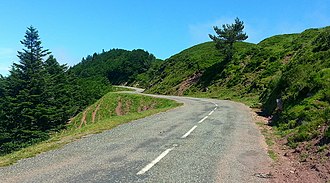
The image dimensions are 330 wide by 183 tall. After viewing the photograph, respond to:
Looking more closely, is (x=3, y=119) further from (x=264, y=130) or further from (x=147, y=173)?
(x=147, y=173)

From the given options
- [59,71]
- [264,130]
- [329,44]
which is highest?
[59,71]

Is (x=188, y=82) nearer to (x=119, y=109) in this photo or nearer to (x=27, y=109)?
(x=119, y=109)

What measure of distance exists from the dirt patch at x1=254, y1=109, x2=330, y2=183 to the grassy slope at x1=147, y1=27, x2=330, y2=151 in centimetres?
51

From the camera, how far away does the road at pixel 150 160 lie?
22.3ft

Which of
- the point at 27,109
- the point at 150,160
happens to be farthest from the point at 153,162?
the point at 27,109

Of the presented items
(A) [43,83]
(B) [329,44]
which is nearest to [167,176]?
(B) [329,44]

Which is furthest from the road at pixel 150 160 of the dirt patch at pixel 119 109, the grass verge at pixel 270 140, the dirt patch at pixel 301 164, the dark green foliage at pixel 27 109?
the dirt patch at pixel 119 109

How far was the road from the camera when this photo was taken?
22.3ft

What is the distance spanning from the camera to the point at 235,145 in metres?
10.6

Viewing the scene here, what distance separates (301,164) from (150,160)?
4192 mm

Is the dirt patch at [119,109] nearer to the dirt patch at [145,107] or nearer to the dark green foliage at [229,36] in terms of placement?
the dirt patch at [145,107]

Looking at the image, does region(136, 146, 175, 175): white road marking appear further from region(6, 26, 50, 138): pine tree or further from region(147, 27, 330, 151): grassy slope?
region(6, 26, 50, 138): pine tree

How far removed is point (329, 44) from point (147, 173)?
75.0ft

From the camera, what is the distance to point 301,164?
8.54 m
